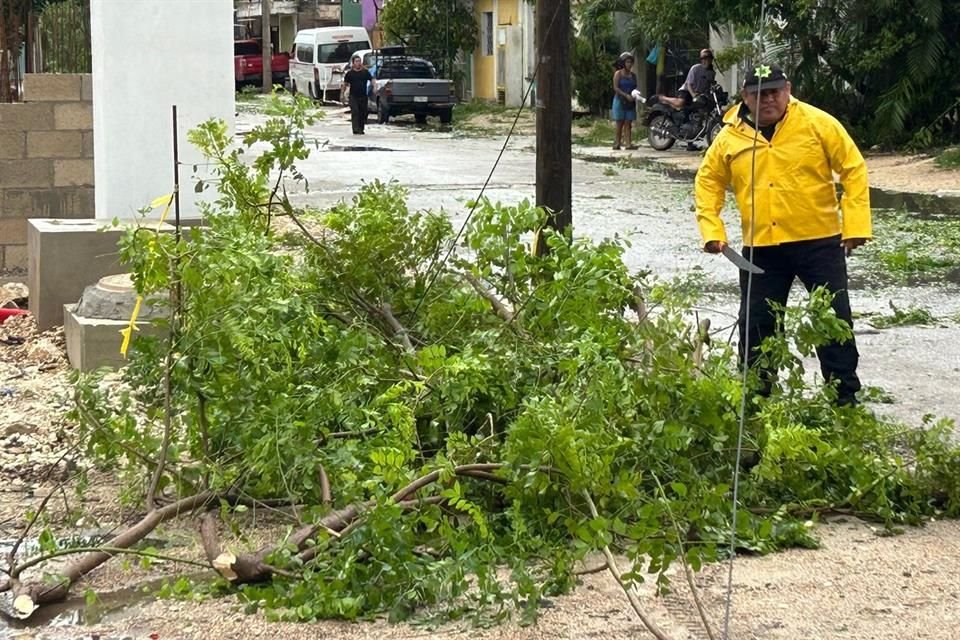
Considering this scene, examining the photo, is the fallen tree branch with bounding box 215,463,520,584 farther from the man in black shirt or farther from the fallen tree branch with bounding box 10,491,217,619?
the man in black shirt

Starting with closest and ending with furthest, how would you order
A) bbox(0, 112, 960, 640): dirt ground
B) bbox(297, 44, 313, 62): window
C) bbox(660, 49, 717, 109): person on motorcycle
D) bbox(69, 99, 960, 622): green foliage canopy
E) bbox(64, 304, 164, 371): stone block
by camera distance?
1. bbox(0, 112, 960, 640): dirt ground
2. bbox(69, 99, 960, 622): green foliage canopy
3. bbox(64, 304, 164, 371): stone block
4. bbox(660, 49, 717, 109): person on motorcycle
5. bbox(297, 44, 313, 62): window

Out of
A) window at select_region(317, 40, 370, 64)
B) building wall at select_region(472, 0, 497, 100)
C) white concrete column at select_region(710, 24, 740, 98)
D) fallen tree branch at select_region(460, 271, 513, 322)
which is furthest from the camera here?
window at select_region(317, 40, 370, 64)

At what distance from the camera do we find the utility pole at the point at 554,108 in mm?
7908

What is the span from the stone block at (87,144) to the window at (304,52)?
124 feet

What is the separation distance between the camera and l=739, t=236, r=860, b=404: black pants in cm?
679

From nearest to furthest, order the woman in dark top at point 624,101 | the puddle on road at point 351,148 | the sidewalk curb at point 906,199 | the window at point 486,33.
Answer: the sidewalk curb at point 906,199 < the woman in dark top at point 624,101 < the puddle on road at point 351,148 < the window at point 486,33

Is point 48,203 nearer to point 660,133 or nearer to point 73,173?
point 73,173

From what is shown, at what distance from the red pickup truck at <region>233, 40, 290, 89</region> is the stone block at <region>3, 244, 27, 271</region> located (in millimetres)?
46588

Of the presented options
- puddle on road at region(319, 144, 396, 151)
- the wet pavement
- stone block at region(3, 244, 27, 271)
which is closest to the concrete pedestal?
the wet pavement

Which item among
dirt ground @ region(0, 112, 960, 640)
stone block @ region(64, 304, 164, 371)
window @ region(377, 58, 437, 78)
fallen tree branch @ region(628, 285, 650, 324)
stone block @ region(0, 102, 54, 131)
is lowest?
dirt ground @ region(0, 112, 960, 640)

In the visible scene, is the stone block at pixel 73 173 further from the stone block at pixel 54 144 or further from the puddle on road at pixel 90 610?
the puddle on road at pixel 90 610

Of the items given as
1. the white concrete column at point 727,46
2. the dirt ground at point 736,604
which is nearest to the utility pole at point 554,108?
the dirt ground at point 736,604

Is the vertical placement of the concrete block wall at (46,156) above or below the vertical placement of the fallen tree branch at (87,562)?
above

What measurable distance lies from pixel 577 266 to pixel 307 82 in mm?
44035
